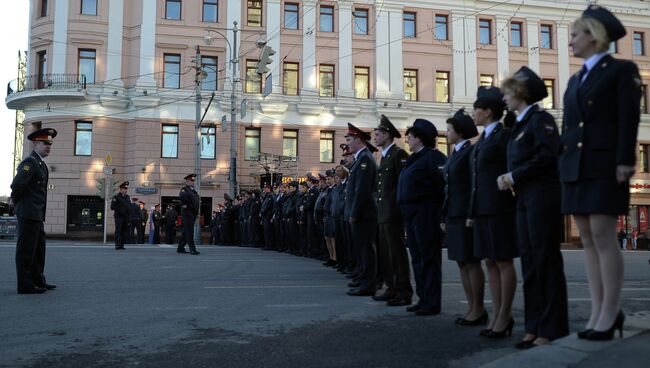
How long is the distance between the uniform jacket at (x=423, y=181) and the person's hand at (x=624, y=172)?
2664 millimetres

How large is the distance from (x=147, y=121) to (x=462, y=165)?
92.1 ft

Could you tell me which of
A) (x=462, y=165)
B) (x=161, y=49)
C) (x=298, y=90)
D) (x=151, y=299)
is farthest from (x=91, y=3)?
(x=462, y=165)

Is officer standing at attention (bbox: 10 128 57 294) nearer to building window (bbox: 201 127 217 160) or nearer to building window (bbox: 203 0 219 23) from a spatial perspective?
building window (bbox: 201 127 217 160)

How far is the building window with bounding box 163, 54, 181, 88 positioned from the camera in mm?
32156

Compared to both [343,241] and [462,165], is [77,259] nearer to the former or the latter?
[343,241]

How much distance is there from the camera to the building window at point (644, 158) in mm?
38156

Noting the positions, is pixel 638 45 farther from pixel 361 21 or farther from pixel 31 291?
pixel 31 291

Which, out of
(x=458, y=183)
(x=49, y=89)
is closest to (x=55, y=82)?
(x=49, y=89)

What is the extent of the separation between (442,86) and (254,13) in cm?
1174

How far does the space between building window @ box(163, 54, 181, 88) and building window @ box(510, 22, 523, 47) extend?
19.9m

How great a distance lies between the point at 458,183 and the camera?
5.50 metres

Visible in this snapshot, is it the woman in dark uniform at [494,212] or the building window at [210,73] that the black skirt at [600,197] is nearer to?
the woman in dark uniform at [494,212]

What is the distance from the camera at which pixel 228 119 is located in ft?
108

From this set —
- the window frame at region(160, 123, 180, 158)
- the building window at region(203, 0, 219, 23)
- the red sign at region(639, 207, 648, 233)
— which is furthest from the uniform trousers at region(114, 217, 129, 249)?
the red sign at region(639, 207, 648, 233)
